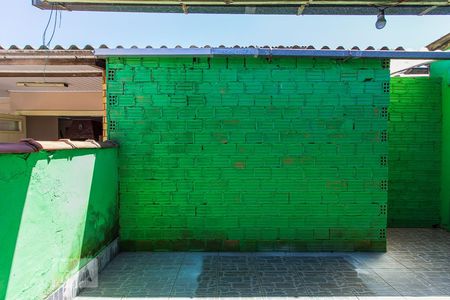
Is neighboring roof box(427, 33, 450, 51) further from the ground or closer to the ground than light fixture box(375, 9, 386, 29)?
further from the ground

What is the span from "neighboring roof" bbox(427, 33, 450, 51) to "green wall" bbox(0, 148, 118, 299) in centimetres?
722

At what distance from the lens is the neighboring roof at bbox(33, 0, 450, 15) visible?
391 centimetres

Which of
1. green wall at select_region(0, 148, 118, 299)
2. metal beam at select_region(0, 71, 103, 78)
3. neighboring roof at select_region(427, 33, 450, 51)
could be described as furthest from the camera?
neighboring roof at select_region(427, 33, 450, 51)

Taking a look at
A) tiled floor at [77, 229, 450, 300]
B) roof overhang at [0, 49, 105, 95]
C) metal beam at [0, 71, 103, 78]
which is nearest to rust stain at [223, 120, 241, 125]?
tiled floor at [77, 229, 450, 300]

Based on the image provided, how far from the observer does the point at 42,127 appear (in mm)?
9758

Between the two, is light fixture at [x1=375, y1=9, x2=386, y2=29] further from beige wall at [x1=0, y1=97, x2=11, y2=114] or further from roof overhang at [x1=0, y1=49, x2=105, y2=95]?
beige wall at [x1=0, y1=97, x2=11, y2=114]

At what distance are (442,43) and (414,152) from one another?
8.07ft

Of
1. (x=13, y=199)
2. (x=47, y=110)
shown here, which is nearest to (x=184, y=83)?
(x=13, y=199)

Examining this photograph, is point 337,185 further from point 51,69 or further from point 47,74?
point 47,74

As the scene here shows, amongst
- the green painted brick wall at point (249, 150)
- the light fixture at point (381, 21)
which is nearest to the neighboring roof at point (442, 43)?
the green painted brick wall at point (249, 150)

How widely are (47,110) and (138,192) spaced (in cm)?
538

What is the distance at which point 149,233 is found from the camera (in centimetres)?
498

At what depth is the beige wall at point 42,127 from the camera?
959cm

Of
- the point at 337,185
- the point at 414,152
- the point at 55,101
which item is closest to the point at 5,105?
the point at 55,101
